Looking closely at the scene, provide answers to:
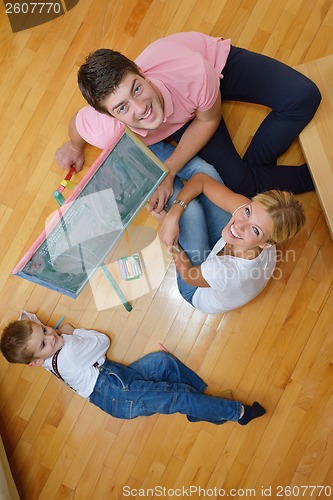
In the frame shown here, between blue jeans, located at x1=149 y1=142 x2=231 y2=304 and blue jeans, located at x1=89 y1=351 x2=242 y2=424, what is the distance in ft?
1.04

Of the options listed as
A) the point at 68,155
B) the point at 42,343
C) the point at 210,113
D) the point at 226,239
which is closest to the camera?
the point at 226,239

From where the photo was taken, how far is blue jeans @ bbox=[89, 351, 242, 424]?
1.84 meters

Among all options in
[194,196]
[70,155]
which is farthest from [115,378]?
[70,155]

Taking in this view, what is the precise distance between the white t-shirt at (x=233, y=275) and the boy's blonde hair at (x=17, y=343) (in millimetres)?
728

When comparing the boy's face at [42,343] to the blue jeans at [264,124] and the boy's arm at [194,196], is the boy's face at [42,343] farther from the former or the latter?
the blue jeans at [264,124]

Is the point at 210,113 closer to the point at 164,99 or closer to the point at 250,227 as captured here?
the point at 164,99

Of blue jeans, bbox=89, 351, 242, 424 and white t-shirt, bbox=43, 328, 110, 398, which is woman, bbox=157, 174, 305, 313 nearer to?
blue jeans, bbox=89, 351, 242, 424

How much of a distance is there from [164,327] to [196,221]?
19.6 inches

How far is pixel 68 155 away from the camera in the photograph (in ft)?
6.49

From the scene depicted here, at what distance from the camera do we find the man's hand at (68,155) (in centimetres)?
197

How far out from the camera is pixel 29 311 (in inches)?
79.1

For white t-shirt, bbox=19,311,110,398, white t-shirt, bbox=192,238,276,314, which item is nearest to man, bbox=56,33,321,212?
white t-shirt, bbox=192,238,276,314

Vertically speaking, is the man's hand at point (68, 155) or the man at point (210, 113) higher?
the man at point (210, 113)

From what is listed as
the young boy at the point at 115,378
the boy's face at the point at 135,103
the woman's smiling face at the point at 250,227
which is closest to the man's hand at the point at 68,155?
the boy's face at the point at 135,103
